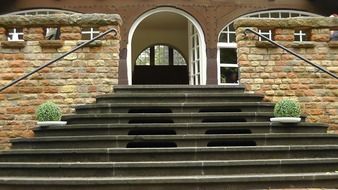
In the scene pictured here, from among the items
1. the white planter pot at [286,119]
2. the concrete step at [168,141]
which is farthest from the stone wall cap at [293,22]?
the concrete step at [168,141]

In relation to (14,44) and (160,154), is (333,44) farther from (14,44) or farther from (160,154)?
(14,44)

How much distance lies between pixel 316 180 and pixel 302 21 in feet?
11.3

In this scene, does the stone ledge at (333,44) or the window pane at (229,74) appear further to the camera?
the window pane at (229,74)

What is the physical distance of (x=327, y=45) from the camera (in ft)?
28.3

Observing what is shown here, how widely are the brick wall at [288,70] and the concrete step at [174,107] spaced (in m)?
0.77

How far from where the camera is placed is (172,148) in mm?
6574

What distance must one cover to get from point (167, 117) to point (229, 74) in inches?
258

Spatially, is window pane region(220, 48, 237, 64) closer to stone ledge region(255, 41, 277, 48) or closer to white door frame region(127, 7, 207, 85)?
white door frame region(127, 7, 207, 85)

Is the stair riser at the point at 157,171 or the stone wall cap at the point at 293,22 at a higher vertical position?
the stone wall cap at the point at 293,22

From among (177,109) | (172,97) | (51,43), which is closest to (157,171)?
(177,109)

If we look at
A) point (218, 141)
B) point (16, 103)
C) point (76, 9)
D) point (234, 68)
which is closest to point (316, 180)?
point (218, 141)

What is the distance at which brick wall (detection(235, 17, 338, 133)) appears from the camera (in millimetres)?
8500

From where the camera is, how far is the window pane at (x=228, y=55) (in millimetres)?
13484

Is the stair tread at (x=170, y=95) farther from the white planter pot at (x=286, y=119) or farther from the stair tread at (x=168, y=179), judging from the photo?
the stair tread at (x=168, y=179)
